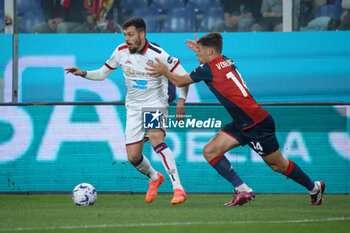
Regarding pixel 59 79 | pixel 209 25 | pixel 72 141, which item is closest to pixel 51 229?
pixel 72 141

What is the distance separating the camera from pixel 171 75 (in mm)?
6082

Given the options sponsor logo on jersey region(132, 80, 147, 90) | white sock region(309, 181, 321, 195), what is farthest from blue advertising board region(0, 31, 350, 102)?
white sock region(309, 181, 321, 195)

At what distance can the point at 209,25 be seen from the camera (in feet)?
30.5

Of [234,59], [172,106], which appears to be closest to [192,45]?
[172,106]

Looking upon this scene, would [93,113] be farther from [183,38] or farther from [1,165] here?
[183,38]

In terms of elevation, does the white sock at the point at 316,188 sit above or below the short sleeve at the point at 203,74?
below

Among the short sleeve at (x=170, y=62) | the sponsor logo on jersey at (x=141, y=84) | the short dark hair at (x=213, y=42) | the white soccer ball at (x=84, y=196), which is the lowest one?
the white soccer ball at (x=84, y=196)

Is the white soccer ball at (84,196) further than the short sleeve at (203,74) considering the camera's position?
Yes

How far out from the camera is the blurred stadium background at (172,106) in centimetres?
788

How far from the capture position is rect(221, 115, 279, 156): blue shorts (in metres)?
5.86

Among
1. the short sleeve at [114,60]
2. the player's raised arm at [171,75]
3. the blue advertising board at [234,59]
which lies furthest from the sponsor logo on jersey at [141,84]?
the blue advertising board at [234,59]

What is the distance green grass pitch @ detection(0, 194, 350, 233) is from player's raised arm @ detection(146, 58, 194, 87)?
1.23 m

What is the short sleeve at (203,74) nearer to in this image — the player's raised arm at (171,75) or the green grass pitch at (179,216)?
the player's raised arm at (171,75)

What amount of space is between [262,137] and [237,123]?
0.99ft
